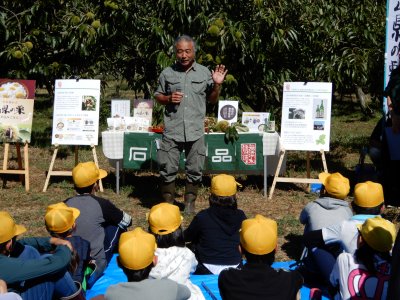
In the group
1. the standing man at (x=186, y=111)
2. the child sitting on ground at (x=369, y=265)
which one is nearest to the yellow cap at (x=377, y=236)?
the child sitting on ground at (x=369, y=265)

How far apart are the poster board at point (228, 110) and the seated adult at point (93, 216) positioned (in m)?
3.07

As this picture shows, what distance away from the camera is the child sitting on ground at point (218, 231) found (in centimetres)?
476

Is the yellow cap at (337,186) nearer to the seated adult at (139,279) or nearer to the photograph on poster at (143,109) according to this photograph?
the seated adult at (139,279)

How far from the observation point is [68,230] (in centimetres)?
402

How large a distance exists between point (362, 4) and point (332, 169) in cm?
254

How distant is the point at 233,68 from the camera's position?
28.1 feet

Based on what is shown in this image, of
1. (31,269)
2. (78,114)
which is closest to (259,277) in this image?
(31,269)

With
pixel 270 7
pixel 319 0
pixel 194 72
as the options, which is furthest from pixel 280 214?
pixel 319 0

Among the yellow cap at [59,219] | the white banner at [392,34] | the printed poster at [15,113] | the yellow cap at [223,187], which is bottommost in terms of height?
the yellow cap at [59,219]

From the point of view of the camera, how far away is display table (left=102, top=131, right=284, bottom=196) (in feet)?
24.6

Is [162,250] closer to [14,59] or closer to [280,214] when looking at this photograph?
[280,214]

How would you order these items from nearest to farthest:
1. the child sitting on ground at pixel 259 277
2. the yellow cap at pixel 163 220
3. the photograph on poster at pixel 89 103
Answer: the child sitting on ground at pixel 259 277
the yellow cap at pixel 163 220
the photograph on poster at pixel 89 103

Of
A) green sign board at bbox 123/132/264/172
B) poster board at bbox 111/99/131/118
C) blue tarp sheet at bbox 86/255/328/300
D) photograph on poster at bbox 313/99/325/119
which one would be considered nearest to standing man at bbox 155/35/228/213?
green sign board at bbox 123/132/264/172

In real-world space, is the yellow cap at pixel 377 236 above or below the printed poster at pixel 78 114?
below
